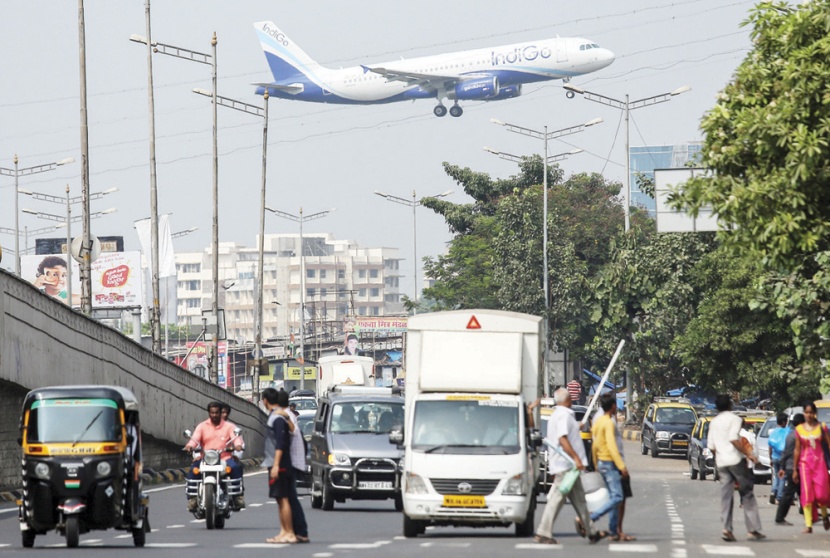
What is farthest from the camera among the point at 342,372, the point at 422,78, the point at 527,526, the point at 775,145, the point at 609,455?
the point at 422,78

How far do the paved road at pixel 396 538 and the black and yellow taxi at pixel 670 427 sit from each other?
894 inches

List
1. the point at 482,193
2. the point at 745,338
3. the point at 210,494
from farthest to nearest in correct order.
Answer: the point at 482,193, the point at 745,338, the point at 210,494

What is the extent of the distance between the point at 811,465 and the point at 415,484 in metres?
5.51

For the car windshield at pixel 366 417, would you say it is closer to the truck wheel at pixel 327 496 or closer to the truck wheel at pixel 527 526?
the truck wheel at pixel 327 496

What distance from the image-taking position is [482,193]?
101312mm

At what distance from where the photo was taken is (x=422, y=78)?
114062 millimetres

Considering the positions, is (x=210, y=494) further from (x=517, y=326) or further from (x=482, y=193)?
(x=482, y=193)

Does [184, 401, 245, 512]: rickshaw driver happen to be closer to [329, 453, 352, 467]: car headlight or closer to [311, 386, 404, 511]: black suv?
[329, 453, 352, 467]: car headlight

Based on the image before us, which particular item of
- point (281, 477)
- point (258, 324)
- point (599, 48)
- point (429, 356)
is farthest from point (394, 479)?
point (599, 48)

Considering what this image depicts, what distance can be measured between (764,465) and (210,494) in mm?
19089

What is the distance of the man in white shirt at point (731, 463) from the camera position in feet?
63.2

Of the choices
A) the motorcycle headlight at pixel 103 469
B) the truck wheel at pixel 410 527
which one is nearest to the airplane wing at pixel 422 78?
the truck wheel at pixel 410 527

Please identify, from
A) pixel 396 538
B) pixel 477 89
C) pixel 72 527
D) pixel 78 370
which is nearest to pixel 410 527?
pixel 396 538

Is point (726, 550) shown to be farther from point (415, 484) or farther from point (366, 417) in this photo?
point (366, 417)
